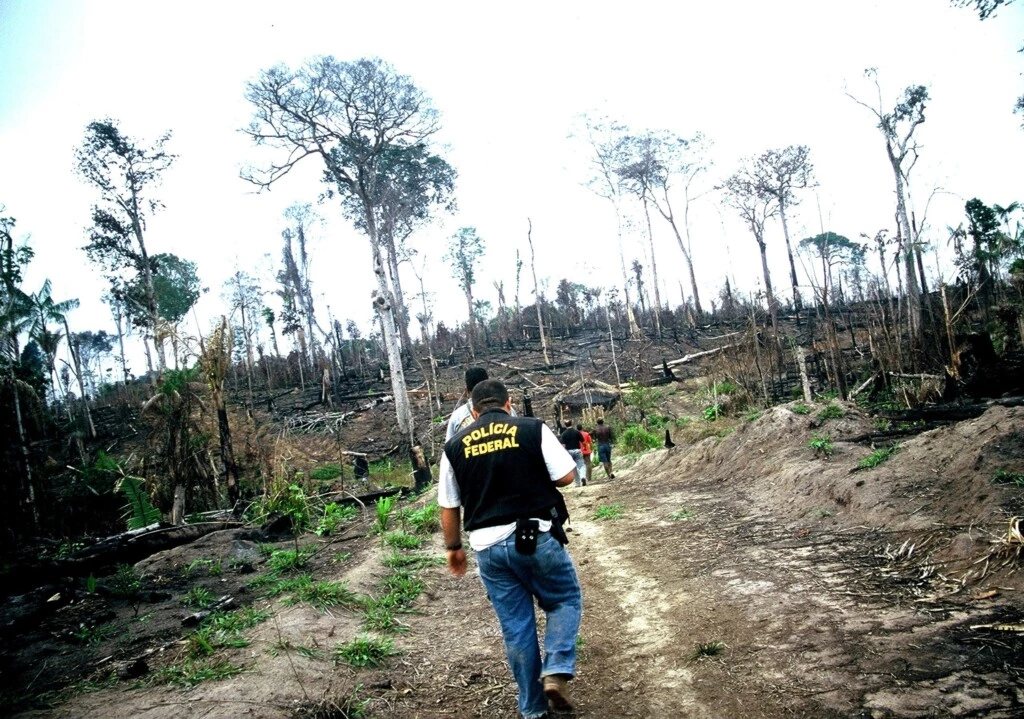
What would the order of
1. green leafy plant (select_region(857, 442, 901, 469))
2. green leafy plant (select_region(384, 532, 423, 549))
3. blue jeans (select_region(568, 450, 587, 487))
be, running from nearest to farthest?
green leafy plant (select_region(857, 442, 901, 469)) → green leafy plant (select_region(384, 532, 423, 549)) → blue jeans (select_region(568, 450, 587, 487))

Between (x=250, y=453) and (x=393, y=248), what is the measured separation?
67.5 feet

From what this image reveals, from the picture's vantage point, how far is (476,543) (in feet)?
9.70

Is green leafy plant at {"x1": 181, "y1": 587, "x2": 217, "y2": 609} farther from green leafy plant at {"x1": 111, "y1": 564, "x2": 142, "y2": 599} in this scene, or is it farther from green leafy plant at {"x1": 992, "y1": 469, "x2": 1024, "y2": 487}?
green leafy plant at {"x1": 992, "y1": 469, "x2": 1024, "y2": 487}

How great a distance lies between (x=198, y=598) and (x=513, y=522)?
4.36 meters

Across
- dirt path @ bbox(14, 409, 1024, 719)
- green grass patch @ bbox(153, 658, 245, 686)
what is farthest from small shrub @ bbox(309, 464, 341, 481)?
green grass patch @ bbox(153, 658, 245, 686)

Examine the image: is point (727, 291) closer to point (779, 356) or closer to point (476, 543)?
point (779, 356)

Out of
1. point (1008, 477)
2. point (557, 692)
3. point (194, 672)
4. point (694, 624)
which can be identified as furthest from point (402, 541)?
point (1008, 477)

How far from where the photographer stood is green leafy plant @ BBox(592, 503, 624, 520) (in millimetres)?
8775

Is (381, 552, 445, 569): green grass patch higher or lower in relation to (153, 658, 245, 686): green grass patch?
lower

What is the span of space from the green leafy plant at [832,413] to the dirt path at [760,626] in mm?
2606

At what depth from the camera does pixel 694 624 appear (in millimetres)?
4094

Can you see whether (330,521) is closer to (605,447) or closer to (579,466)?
(579,466)

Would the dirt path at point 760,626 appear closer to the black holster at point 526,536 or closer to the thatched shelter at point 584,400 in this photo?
the black holster at point 526,536

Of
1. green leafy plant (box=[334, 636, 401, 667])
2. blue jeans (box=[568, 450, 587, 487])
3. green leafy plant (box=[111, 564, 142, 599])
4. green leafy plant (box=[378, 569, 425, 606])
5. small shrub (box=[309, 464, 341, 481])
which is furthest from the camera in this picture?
small shrub (box=[309, 464, 341, 481])
